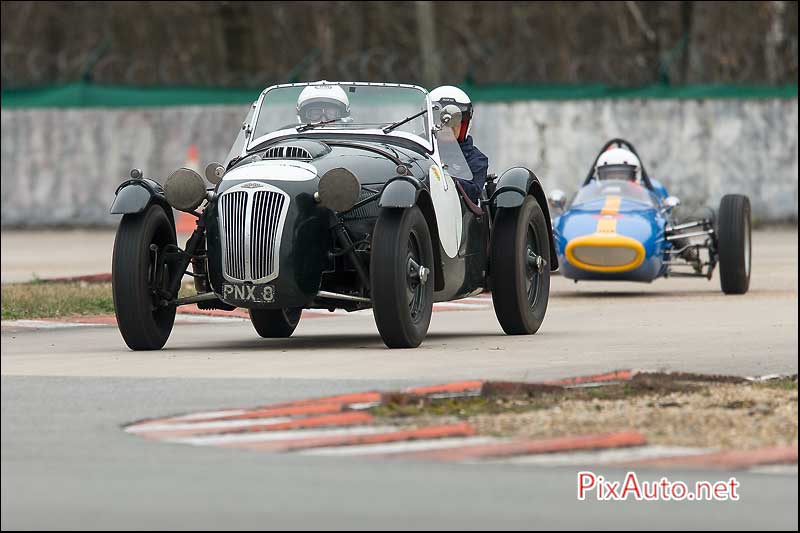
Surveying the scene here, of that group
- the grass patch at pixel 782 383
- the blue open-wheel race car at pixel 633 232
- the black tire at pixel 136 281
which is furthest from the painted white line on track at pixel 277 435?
the blue open-wheel race car at pixel 633 232

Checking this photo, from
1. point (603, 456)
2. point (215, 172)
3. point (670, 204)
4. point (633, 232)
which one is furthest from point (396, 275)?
point (670, 204)

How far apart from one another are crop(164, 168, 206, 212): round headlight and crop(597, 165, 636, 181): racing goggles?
27.4ft

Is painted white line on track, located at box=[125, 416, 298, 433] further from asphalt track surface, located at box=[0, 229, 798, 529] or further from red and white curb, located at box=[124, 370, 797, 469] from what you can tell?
asphalt track surface, located at box=[0, 229, 798, 529]

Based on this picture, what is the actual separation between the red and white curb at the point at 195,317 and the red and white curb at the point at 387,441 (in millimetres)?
6457

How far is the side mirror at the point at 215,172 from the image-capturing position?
14.1 meters

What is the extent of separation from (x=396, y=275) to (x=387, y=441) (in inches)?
160

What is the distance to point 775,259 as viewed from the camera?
25.0m

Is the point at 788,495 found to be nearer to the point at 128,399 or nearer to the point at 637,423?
the point at 637,423

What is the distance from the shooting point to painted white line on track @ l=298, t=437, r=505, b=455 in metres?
8.12

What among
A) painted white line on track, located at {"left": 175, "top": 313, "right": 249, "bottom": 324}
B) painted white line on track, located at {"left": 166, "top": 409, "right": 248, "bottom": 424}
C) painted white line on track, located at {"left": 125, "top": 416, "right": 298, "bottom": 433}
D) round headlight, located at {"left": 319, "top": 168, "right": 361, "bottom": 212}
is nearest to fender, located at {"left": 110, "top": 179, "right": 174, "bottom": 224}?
round headlight, located at {"left": 319, "top": 168, "right": 361, "bottom": 212}

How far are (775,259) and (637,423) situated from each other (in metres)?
16.6

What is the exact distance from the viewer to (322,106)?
14.5 m

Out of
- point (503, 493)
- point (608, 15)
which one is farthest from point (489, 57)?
point (608, 15)

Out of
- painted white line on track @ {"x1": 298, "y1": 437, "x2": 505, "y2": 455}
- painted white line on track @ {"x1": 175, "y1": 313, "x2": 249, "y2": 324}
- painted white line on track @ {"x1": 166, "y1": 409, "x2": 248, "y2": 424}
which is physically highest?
painted white line on track @ {"x1": 175, "y1": 313, "x2": 249, "y2": 324}
